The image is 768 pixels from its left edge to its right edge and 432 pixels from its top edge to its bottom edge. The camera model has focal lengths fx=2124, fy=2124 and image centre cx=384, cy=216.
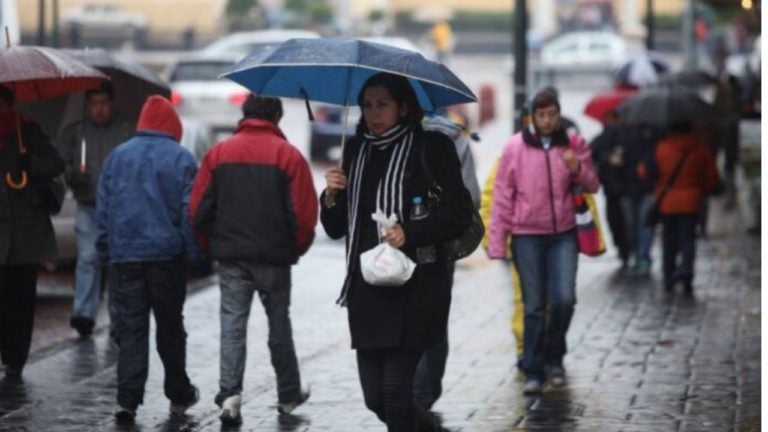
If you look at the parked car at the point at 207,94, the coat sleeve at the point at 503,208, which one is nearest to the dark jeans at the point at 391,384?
the coat sleeve at the point at 503,208

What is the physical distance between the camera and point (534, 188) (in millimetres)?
11859

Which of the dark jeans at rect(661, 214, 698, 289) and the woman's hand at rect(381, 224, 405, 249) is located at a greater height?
the woman's hand at rect(381, 224, 405, 249)

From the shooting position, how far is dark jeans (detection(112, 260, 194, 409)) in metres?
10.8

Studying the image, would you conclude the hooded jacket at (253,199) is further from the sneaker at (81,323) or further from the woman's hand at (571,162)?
the sneaker at (81,323)

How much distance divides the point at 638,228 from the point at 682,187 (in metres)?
2.16

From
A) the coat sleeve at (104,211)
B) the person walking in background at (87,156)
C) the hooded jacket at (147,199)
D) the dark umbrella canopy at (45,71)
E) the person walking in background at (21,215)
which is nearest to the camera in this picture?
the hooded jacket at (147,199)

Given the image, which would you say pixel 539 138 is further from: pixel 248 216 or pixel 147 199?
pixel 147 199

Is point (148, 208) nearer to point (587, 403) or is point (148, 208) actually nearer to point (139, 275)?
point (139, 275)

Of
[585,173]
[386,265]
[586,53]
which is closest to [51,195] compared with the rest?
[585,173]

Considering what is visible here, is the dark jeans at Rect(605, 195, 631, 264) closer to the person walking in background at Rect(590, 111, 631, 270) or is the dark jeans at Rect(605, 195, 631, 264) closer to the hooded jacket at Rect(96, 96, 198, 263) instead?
the person walking in background at Rect(590, 111, 631, 270)

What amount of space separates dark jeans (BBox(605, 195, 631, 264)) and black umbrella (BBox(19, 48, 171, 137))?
22.5 feet

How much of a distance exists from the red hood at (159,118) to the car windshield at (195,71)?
22.3 m

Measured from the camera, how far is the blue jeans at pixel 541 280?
11.9 meters

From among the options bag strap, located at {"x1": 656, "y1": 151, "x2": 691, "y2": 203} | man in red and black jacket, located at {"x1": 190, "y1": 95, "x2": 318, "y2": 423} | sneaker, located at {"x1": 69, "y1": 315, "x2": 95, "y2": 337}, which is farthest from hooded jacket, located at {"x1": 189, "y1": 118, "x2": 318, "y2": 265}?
bag strap, located at {"x1": 656, "y1": 151, "x2": 691, "y2": 203}
